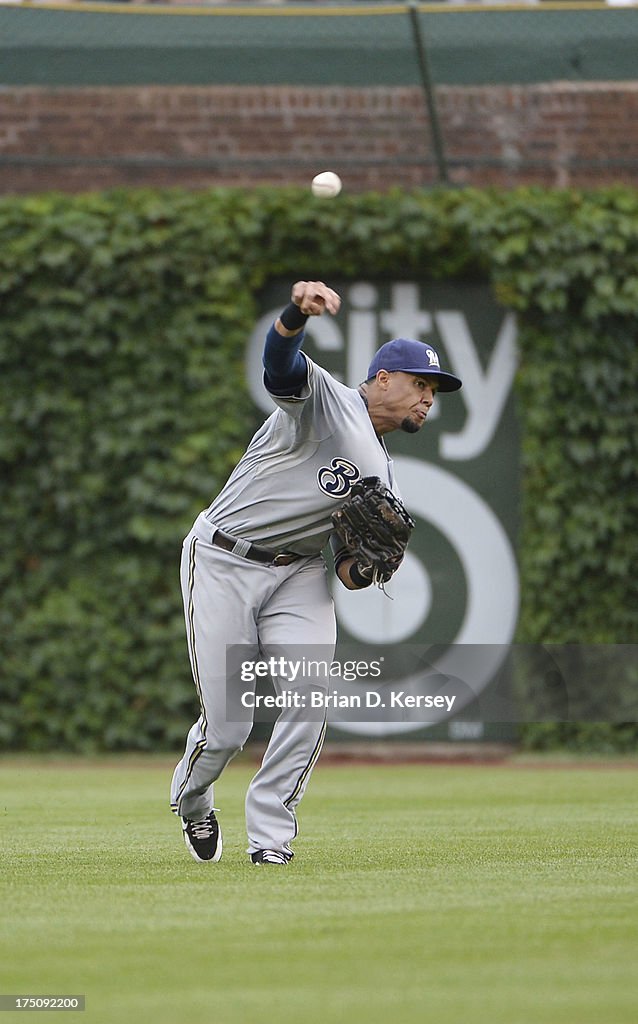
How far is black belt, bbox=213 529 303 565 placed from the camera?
5.88 metres

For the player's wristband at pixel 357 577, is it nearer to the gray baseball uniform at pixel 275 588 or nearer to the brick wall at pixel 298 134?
the gray baseball uniform at pixel 275 588

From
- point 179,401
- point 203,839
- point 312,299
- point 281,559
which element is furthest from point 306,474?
point 179,401

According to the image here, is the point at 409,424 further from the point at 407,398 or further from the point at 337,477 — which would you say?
the point at 337,477

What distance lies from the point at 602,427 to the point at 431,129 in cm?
274

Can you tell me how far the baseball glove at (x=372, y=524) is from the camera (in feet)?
18.9

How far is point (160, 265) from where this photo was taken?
1234cm

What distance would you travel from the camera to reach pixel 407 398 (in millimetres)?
5980

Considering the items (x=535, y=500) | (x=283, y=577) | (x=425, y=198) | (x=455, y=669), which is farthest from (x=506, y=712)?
(x=283, y=577)

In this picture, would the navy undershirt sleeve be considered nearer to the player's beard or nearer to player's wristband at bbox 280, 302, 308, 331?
player's wristband at bbox 280, 302, 308, 331

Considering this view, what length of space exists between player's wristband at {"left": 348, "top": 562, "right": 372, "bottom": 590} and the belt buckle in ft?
0.92

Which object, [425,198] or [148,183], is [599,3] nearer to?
[425,198]

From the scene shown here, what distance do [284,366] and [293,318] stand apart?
203 mm

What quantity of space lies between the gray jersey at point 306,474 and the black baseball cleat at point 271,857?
1117 millimetres

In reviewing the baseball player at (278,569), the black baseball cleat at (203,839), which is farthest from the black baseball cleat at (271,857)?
the black baseball cleat at (203,839)
